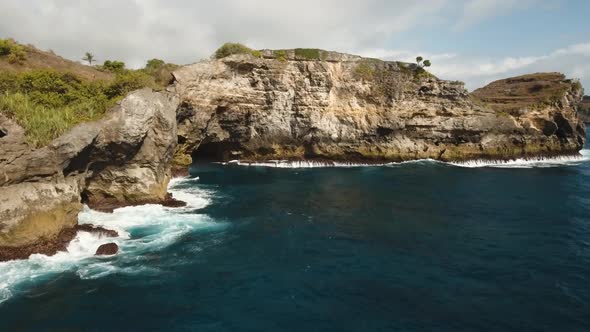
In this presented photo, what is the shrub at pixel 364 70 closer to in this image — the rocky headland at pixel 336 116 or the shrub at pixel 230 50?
the rocky headland at pixel 336 116

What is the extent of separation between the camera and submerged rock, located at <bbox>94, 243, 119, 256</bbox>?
24250 mm

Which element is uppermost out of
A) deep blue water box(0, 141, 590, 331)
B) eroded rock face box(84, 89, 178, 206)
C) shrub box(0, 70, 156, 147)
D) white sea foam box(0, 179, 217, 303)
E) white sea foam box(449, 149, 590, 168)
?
shrub box(0, 70, 156, 147)

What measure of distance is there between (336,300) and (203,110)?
4377cm

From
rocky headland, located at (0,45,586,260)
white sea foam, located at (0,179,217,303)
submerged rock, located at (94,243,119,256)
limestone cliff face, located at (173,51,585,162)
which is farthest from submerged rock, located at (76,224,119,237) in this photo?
limestone cliff face, located at (173,51,585,162)

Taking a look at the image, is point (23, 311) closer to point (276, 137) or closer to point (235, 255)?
point (235, 255)

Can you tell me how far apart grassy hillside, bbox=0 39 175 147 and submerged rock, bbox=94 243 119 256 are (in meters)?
8.94

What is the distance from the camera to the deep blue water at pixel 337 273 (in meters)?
17.4

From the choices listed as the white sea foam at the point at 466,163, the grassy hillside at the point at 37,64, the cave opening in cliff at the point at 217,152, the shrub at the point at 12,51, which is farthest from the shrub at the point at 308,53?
the shrub at the point at 12,51

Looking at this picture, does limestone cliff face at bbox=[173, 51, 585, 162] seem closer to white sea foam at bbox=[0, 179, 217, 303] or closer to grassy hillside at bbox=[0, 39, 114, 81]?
grassy hillside at bbox=[0, 39, 114, 81]

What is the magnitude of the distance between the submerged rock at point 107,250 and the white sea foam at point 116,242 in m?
0.43

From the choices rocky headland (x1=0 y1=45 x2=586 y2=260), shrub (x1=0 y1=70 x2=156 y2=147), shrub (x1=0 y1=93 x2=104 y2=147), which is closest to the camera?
shrub (x1=0 y1=93 x2=104 y2=147)

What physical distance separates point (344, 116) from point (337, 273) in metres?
47.9

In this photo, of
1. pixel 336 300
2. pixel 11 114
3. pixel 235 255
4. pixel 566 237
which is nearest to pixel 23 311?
pixel 235 255

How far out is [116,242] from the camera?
26.6 meters
